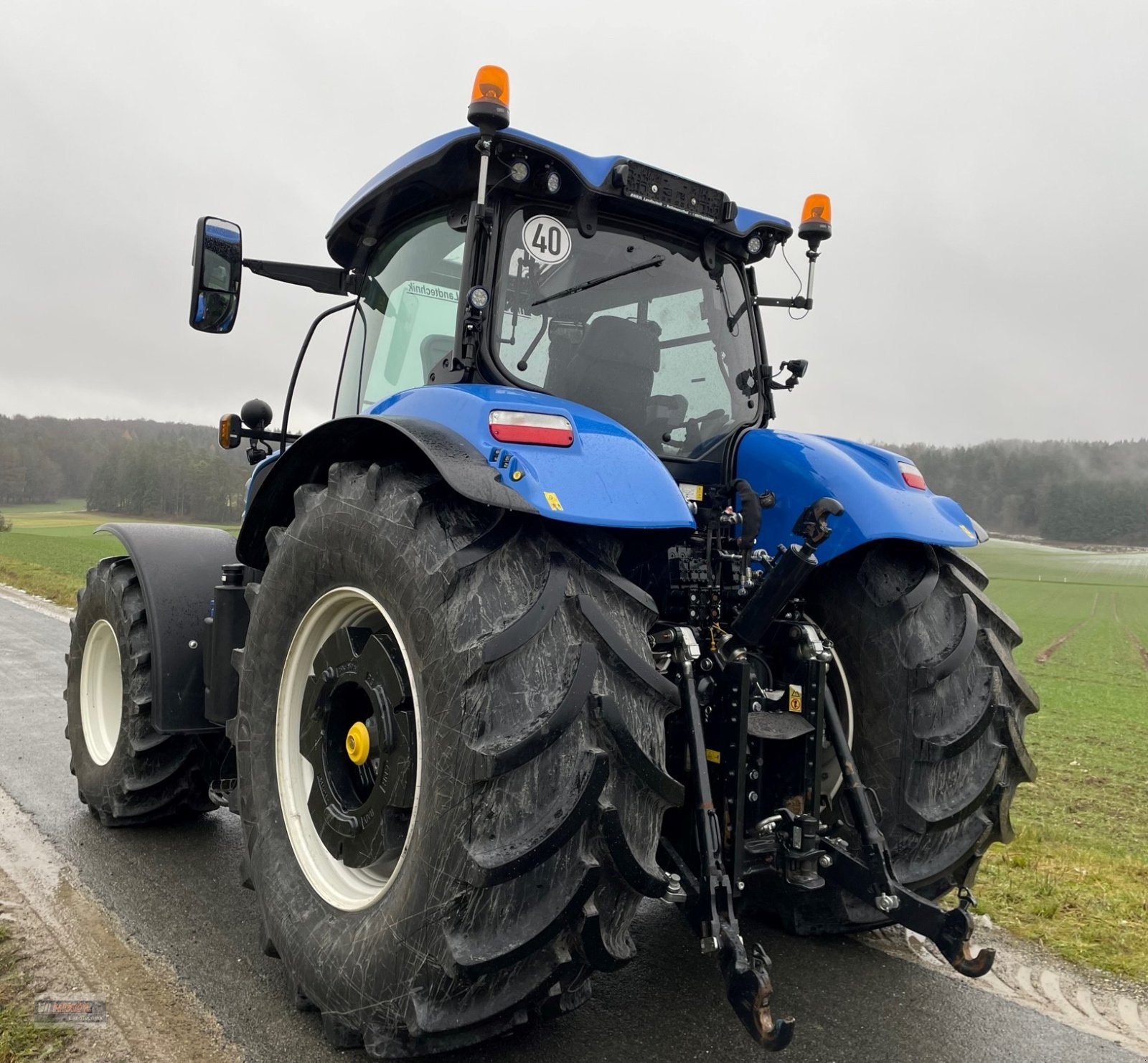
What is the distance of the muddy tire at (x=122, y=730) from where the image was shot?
13.2 ft

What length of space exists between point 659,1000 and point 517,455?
1.72 meters

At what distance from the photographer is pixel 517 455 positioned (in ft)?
7.08

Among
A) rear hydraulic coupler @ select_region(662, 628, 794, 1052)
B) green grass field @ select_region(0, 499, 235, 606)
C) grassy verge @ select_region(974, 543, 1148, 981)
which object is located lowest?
green grass field @ select_region(0, 499, 235, 606)

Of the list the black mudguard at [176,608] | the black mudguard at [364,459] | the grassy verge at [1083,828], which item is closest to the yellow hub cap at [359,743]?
the black mudguard at [364,459]

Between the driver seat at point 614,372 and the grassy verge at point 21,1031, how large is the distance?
2.29 m

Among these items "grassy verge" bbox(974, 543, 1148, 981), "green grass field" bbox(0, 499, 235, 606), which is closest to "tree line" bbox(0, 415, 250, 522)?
"green grass field" bbox(0, 499, 235, 606)

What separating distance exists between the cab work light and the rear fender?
0.01m

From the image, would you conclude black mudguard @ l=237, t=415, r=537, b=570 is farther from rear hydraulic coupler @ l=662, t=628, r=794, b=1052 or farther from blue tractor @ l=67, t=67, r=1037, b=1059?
rear hydraulic coupler @ l=662, t=628, r=794, b=1052

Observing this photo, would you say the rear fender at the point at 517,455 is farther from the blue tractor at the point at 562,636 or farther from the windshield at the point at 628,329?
the windshield at the point at 628,329

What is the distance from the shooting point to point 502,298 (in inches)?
114

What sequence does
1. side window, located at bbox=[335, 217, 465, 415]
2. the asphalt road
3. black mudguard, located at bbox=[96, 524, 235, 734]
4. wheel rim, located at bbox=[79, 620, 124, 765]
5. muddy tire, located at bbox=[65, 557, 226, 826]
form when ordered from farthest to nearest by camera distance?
wheel rim, located at bbox=[79, 620, 124, 765] < muddy tire, located at bbox=[65, 557, 226, 826] < black mudguard, located at bbox=[96, 524, 235, 734] < side window, located at bbox=[335, 217, 465, 415] < the asphalt road

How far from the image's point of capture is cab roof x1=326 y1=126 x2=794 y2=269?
280 cm

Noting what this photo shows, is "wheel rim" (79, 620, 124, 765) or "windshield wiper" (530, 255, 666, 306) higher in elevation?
"windshield wiper" (530, 255, 666, 306)

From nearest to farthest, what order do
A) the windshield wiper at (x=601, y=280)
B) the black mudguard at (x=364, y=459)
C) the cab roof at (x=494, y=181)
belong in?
the black mudguard at (x=364, y=459), the cab roof at (x=494, y=181), the windshield wiper at (x=601, y=280)
